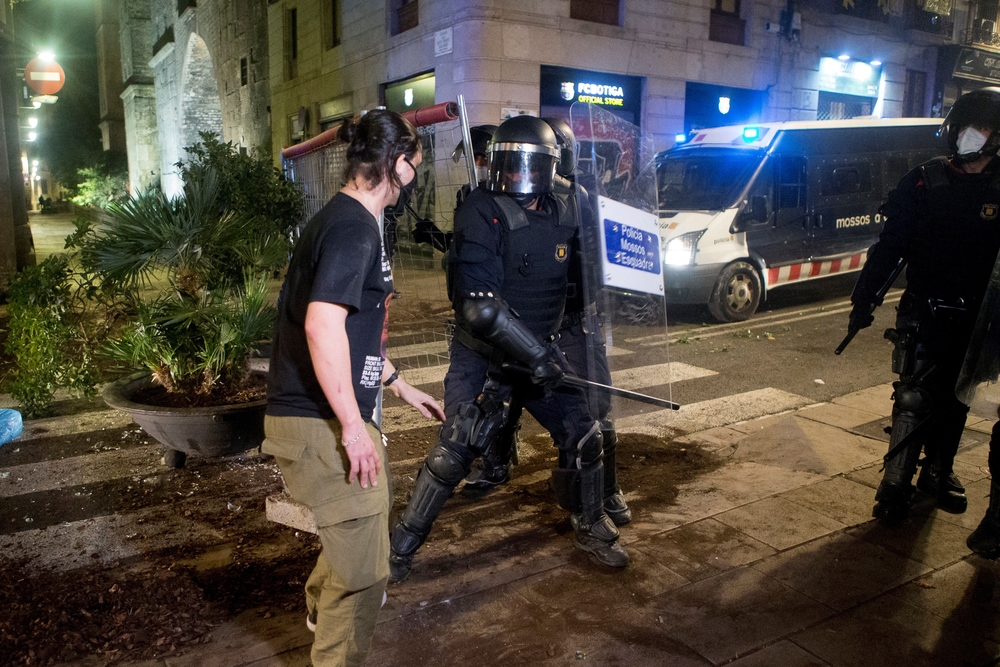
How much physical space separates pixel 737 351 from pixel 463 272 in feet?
18.8

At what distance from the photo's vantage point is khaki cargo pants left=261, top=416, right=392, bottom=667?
2.27 meters

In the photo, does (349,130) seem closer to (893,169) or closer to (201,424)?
(201,424)

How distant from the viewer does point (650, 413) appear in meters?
5.99

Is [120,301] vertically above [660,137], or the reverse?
[660,137]

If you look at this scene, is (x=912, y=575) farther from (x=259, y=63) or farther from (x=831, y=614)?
(x=259, y=63)

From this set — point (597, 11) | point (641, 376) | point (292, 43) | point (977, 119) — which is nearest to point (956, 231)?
point (977, 119)

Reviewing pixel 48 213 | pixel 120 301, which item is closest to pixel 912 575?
pixel 120 301

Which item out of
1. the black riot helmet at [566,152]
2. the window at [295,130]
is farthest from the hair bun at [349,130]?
the window at [295,130]

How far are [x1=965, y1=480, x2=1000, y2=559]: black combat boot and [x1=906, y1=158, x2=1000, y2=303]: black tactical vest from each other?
1.02 metres

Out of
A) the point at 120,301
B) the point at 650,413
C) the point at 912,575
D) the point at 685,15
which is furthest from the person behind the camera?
the point at 685,15

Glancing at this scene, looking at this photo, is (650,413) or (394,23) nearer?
(650,413)

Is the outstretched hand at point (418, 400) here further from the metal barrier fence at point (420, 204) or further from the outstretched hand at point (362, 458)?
the metal barrier fence at point (420, 204)

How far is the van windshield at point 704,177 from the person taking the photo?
9.91m

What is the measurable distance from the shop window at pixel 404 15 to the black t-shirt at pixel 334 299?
49.5 ft
